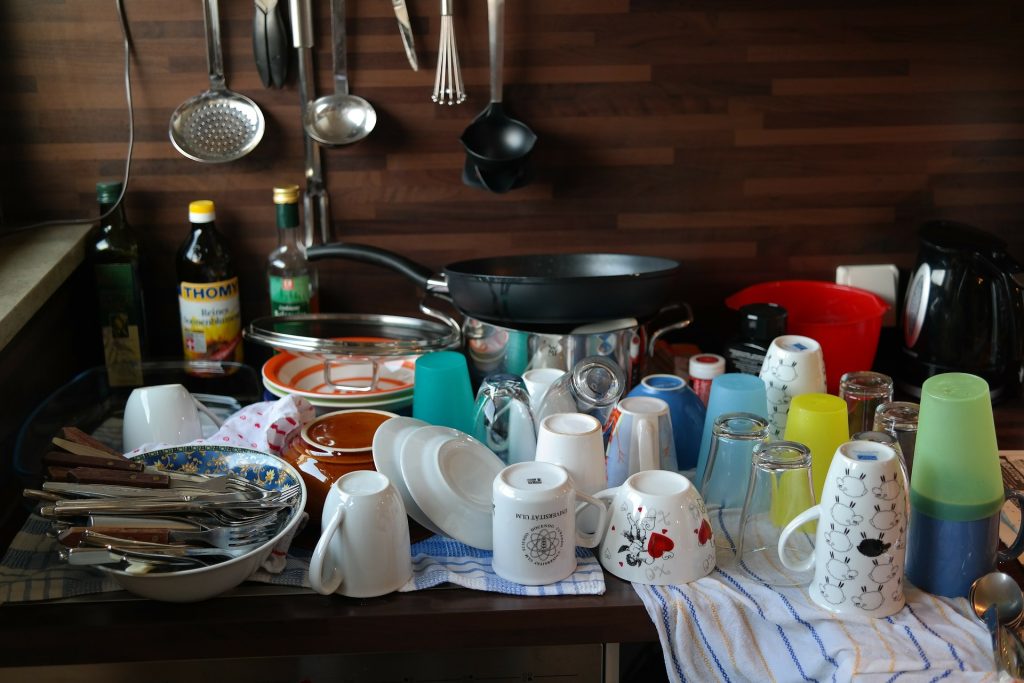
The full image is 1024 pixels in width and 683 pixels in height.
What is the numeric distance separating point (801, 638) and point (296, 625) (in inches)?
17.6

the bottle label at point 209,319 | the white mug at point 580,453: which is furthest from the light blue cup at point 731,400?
the bottle label at point 209,319

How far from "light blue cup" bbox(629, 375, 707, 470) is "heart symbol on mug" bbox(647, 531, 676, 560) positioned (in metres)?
0.25

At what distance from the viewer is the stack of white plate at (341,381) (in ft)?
4.01

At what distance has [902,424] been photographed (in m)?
1.04

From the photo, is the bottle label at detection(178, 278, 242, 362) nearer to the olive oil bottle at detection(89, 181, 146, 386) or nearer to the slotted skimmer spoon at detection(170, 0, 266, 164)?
the olive oil bottle at detection(89, 181, 146, 386)

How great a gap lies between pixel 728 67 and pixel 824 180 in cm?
22

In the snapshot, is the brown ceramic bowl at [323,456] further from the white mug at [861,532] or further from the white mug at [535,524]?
the white mug at [861,532]

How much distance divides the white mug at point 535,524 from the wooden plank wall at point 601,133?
611mm

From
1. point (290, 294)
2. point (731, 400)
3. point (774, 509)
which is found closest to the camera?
point (774, 509)

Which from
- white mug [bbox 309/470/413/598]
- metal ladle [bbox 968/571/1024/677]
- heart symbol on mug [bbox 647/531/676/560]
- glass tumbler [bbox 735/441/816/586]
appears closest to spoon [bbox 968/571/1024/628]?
metal ladle [bbox 968/571/1024/677]

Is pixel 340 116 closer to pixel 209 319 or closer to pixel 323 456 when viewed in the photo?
pixel 209 319

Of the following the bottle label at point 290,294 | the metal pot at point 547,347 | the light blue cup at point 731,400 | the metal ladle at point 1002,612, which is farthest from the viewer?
the bottle label at point 290,294

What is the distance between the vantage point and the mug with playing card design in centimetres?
91

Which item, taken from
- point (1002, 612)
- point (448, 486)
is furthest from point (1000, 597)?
point (448, 486)
